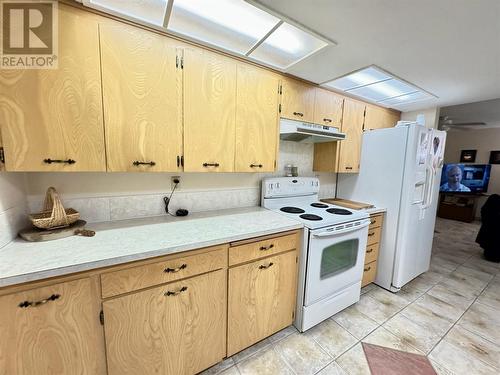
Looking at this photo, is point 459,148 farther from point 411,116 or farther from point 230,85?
point 230,85

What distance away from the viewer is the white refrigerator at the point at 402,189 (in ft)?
7.07

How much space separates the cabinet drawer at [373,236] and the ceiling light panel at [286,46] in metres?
1.96

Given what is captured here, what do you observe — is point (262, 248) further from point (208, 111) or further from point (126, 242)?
point (208, 111)

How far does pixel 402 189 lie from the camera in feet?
7.22

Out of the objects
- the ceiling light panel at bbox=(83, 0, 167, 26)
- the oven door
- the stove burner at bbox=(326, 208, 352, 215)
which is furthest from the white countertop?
the ceiling light panel at bbox=(83, 0, 167, 26)

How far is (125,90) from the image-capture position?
1.22 metres

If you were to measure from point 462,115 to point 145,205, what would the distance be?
5999mm

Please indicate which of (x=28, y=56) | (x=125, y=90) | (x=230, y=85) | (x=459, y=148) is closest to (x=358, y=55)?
(x=230, y=85)

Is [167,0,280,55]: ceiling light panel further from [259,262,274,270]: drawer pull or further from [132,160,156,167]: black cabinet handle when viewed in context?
[259,262,274,270]: drawer pull

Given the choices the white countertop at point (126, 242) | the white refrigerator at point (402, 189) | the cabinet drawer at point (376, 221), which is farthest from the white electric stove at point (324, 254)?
the white refrigerator at point (402, 189)

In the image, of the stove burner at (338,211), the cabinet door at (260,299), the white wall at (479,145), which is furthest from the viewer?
the white wall at (479,145)

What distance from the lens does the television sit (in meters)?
5.30

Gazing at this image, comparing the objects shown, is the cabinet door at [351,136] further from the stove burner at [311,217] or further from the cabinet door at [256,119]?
the cabinet door at [256,119]
